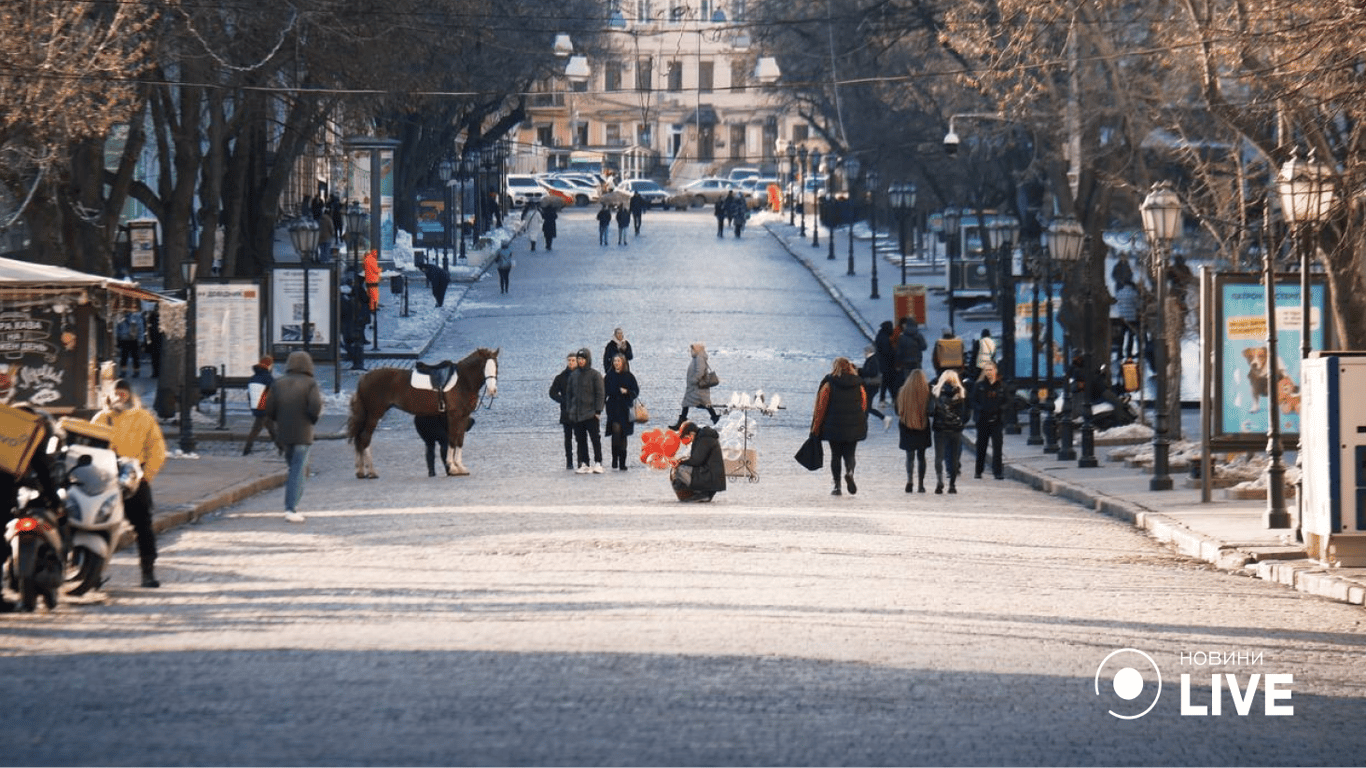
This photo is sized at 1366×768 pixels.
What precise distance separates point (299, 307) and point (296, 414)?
58.1ft

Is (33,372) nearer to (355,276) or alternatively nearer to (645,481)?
(645,481)

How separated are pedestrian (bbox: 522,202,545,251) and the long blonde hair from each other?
169ft

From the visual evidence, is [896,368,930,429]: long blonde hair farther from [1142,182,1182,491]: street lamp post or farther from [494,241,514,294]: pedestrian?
[494,241,514,294]: pedestrian

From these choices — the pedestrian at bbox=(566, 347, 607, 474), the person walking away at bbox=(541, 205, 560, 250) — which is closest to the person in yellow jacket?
the pedestrian at bbox=(566, 347, 607, 474)

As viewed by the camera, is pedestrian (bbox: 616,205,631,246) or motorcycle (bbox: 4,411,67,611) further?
pedestrian (bbox: 616,205,631,246)

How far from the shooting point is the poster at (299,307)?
37.6 meters

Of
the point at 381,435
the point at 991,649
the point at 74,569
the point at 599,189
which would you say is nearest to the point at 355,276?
the point at 381,435

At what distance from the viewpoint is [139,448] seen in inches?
632

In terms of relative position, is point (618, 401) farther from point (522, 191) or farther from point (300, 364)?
point (522, 191)

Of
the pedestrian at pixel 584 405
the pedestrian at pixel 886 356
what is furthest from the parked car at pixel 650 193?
the pedestrian at pixel 584 405

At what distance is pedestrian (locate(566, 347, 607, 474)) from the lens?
27766 mm

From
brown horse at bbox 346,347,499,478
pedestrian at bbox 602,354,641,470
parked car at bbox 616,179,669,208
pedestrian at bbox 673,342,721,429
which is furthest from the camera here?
parked car at bbox 616,179,669,208

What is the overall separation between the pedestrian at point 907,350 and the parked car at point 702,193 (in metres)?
65.9

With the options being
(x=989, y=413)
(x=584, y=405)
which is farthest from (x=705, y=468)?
(x=989, y=413)
